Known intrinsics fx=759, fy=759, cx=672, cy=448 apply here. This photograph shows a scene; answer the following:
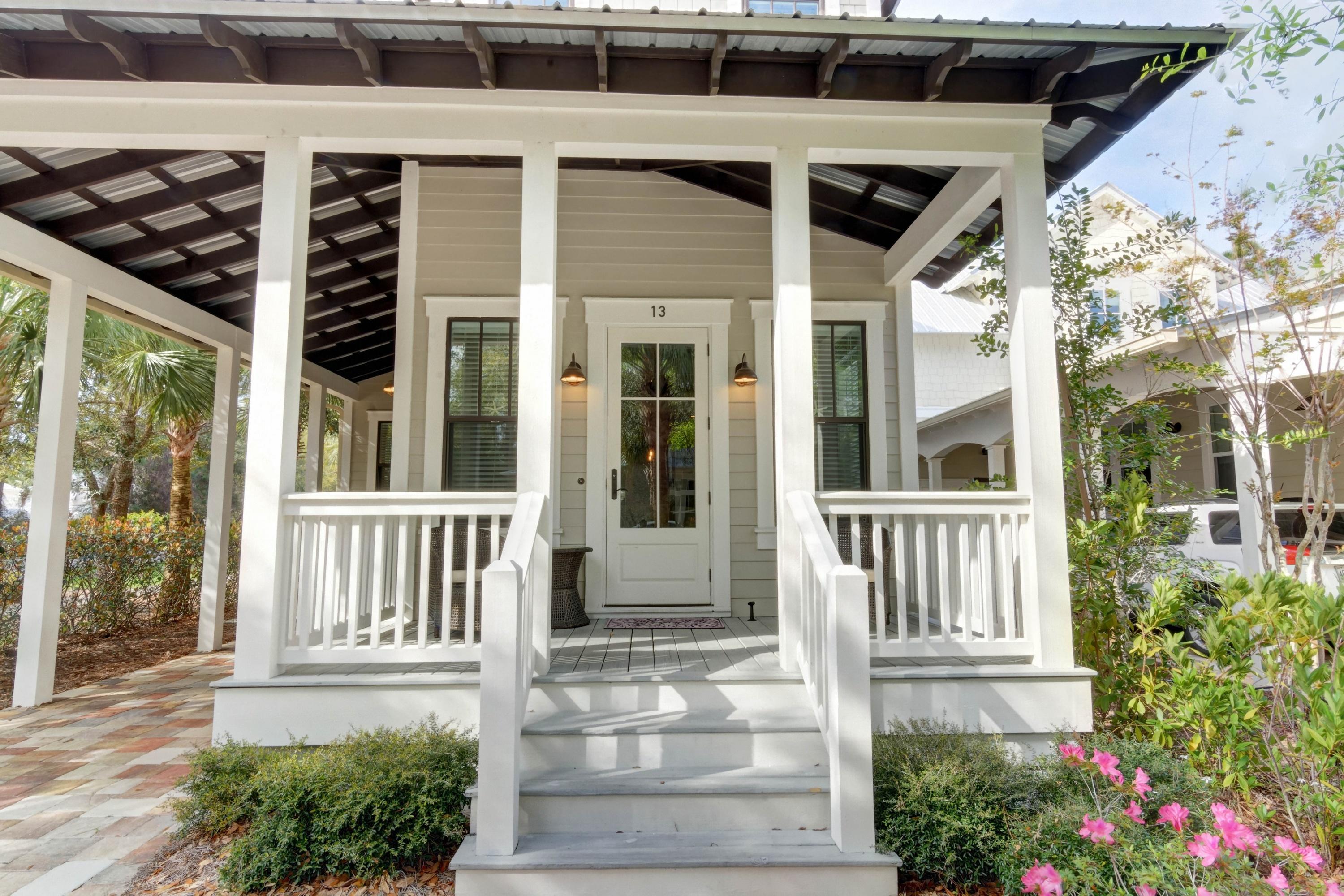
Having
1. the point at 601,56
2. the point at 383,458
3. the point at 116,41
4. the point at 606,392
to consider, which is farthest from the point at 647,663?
the point at 383,458

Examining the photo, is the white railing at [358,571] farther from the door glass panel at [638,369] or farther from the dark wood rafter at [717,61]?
the dark wood rafter at [717,61]

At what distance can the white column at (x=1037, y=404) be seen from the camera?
3.56 metres

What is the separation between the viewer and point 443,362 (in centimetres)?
528

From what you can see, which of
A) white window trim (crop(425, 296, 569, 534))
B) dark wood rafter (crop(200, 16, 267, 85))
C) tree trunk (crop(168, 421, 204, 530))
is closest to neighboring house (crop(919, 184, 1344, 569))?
white window trim (crop(425, 296, 569, 534))

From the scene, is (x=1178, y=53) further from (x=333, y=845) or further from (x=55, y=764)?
(x=55, y=764)

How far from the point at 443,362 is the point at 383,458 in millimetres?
6023

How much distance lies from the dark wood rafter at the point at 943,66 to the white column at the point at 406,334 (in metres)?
3.50

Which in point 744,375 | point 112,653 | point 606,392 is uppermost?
point 744,375

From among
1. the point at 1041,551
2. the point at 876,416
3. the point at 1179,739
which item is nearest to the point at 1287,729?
the point at 1179,739

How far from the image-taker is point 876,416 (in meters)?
5.54

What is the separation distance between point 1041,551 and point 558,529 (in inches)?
119

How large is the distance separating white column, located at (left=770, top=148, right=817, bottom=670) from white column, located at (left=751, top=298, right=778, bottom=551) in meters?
1.56

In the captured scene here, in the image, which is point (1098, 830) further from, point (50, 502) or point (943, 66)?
point (50, 502)

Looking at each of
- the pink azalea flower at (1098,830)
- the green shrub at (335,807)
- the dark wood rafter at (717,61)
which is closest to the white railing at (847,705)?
the pink azalea flower at (1098,830)
